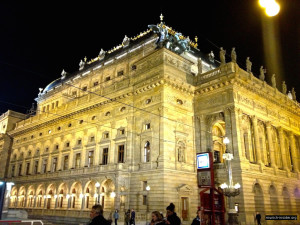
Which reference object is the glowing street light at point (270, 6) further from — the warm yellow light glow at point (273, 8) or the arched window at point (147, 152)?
the arched window at point (147, 152)

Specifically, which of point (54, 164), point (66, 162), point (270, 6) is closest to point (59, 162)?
point (66, 162)

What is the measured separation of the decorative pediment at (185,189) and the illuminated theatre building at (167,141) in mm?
104

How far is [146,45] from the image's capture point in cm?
3831

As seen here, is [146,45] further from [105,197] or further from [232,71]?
[105,197]

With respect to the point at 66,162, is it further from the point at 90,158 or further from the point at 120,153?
the point at 120,153

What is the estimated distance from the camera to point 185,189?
26750mm

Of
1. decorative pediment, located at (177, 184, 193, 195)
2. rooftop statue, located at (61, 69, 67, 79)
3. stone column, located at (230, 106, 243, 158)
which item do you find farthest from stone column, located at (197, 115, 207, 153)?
rooftop statue, located at (61, 69, 67, 79)

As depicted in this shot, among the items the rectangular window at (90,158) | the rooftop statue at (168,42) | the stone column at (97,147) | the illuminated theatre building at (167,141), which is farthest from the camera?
the rectangular window at (90,158)

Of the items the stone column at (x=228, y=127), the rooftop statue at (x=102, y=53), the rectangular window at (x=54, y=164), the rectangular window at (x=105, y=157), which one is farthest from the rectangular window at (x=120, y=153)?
the rooftop statue at (x=102, y=53)

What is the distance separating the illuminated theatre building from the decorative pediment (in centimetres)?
10

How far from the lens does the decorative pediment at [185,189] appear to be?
26.3 metres

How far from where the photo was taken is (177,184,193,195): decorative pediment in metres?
26.3

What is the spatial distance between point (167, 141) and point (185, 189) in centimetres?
485

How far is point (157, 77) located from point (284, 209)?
1930cm
